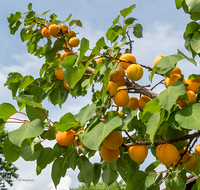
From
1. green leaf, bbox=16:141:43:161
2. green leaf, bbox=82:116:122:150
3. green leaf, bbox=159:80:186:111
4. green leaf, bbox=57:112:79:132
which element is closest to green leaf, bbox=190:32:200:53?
green leaf, bbox=159:80:186:111

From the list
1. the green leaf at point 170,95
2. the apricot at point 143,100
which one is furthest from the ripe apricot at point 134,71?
the green leaf at point 170,95

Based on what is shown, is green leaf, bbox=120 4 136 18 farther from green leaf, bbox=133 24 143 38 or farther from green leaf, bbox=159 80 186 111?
green leaf, bbox=159 80 186 111

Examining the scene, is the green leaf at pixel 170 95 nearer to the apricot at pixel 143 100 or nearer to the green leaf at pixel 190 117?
the green leaf at pixel 190 117

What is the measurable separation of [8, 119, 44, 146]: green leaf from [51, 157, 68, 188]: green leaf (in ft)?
0.86

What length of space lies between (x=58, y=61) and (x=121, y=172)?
961mm

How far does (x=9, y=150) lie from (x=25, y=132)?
0.83ft

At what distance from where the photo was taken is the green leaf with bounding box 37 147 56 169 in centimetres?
103

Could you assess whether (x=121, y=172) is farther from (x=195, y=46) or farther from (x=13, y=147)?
(x=195, y=46)

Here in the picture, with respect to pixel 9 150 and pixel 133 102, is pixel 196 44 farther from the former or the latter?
pixel 9 150

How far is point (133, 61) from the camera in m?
1.17

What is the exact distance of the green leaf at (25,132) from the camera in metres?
0.82

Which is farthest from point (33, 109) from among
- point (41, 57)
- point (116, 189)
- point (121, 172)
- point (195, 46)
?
point (116, 189)

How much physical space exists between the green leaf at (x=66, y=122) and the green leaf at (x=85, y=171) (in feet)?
0.85

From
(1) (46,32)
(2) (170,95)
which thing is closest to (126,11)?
(2) (170,95)
